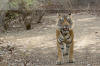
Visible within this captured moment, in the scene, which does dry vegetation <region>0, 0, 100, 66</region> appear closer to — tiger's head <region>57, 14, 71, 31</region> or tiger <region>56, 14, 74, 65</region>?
tiger <region>56, 14, 74, 65</region>

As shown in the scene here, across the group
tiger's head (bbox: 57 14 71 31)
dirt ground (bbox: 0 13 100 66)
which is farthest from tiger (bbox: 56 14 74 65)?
dirt ground (bbox: 0 13 100 66)

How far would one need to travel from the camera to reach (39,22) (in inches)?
368

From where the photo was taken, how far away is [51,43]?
6.07 meters

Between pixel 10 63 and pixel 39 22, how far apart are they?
507 centimetres

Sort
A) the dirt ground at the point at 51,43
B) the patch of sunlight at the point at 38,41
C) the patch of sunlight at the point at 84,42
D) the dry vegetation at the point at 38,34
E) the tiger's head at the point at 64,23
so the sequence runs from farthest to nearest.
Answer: the patch of sunlight at the point at 38,41 → the patch of sunlight at the point at 84,42 → the dry vegetation at the point at 38,34 → the dirt ground at the point at 51,43 → the tiger's head at the point at 64,23

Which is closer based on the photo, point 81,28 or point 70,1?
point 81,28

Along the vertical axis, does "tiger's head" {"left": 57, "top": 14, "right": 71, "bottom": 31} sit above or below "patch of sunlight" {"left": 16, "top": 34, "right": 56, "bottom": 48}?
above

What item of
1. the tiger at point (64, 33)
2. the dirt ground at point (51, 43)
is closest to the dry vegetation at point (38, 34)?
the dirt ground at point (51, 43)

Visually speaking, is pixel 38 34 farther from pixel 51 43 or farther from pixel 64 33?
pixel 64 33

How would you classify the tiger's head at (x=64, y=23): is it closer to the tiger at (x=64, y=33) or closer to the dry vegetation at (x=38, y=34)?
the tiger at (x=64, y=33)

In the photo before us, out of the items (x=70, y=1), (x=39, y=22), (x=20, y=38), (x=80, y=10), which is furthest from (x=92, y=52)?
(x=80, y=10)

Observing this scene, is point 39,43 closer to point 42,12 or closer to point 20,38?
point 20,38

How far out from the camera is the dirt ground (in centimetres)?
461

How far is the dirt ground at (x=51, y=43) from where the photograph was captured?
461 cm
